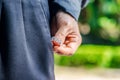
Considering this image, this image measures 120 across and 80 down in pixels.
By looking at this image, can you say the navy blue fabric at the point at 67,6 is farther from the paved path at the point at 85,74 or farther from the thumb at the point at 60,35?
the paved path at the point at 85,74

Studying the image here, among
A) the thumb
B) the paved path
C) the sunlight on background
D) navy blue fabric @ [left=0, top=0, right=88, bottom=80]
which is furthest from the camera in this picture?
the sunlight on background

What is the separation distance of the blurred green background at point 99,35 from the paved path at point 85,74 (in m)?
0.17

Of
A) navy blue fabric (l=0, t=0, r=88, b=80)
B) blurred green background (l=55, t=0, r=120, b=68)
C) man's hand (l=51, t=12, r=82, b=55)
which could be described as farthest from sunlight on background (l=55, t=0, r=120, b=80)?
navy blue fabric (l=0, t=0, r=88, b=80)

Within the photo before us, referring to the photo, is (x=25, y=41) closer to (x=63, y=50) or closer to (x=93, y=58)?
(x=63, y=50)

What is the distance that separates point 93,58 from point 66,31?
4.86 metres

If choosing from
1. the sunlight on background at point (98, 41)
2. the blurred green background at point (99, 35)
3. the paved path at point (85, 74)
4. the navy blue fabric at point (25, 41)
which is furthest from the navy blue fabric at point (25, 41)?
the blurred green background at point (99, 35)

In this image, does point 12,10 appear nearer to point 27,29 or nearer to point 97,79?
point 27,29

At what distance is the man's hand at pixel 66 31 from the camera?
1753 mm

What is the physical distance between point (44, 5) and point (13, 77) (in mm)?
292

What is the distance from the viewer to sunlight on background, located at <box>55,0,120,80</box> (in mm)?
6535

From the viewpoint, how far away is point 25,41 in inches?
64.2

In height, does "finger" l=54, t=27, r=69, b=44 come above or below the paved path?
above

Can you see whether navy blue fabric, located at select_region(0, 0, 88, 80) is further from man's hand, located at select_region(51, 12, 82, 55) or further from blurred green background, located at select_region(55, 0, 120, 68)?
blurred green background, located at select_region(55, 0, 120, 68)

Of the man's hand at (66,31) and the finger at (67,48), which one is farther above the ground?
the man's hand at (66,31)
